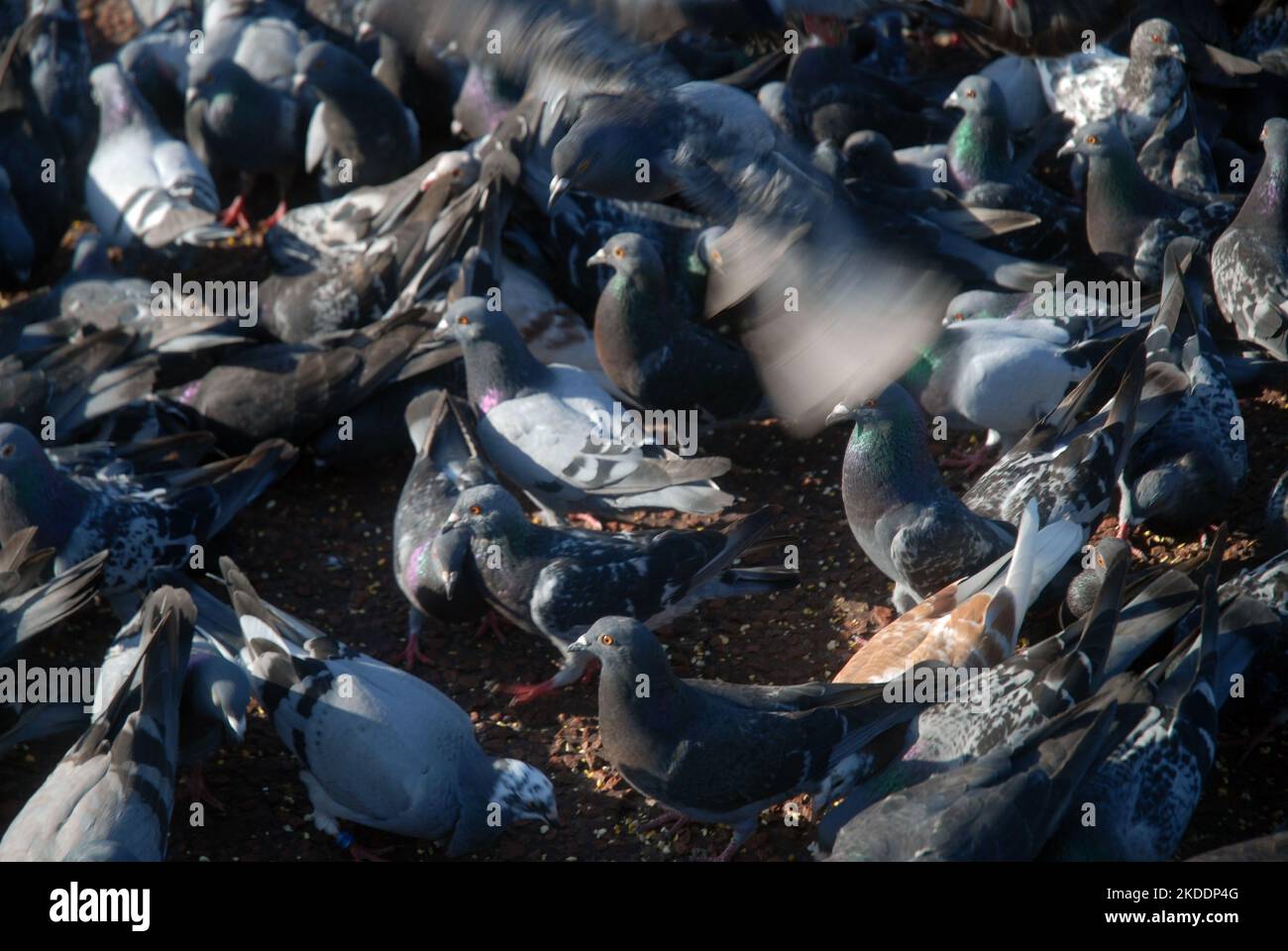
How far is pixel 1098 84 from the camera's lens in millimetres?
8617

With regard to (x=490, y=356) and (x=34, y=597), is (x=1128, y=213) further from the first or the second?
(x=34, y=597)

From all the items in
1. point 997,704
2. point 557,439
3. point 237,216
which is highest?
point 237,216

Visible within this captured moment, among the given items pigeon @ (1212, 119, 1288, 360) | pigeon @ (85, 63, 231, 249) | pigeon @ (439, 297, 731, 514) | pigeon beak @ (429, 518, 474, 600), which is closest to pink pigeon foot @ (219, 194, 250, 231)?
pigeon @ (85, 63, 231, 249)

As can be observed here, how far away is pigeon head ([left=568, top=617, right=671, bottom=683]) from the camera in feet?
15.5

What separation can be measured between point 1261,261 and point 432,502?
4389 millimetres

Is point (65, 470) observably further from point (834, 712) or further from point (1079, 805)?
point (1079, 805)

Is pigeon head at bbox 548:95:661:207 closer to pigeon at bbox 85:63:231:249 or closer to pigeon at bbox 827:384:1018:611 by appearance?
pigeon at bbox 827:384:1018:611

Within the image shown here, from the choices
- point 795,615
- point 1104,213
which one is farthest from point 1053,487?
point 1104,213

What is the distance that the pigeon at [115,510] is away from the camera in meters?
6.00

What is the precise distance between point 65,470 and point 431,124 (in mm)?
4509

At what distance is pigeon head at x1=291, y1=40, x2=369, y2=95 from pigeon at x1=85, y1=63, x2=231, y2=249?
102cm

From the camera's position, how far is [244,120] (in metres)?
8.99

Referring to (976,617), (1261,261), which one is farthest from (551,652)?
(1261,261)

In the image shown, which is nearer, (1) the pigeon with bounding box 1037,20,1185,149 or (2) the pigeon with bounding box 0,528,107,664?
(2) the pigeon with bounding box 0,528,107,664
